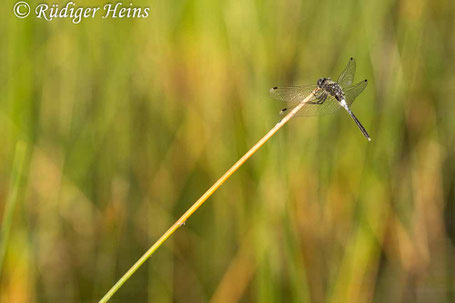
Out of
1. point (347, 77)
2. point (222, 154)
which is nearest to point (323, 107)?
point (347, 77)

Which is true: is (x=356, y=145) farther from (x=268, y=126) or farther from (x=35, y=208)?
(x=35, y=208)

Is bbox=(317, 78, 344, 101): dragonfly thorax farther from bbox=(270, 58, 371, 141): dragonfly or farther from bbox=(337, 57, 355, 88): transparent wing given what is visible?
bbox=(337, 57, 355, 88): transparent wing

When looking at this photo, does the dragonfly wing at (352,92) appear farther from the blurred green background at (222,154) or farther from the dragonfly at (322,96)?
the blurred green background at (222,154)

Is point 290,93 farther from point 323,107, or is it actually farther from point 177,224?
point 177,224

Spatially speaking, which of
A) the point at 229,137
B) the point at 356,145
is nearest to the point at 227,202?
the point at 229,137

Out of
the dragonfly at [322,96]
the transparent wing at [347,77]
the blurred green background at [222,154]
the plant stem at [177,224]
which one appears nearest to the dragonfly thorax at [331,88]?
the dragonfly at [322,96]
